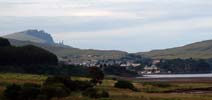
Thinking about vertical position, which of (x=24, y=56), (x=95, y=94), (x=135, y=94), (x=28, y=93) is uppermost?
(x=24, y=56)

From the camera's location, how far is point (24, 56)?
147m

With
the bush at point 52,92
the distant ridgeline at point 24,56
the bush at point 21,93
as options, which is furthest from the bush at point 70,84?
the distant ridgeline at point 24,56

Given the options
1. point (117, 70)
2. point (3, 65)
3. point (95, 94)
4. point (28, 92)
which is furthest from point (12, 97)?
point (117, 70)

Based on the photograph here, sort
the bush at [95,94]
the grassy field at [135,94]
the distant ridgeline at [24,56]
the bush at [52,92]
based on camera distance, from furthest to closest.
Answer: the distant ridgeline at [24,56] → the bush at [52,92] → the bush at [95,94] → the grassy field at [135,94]

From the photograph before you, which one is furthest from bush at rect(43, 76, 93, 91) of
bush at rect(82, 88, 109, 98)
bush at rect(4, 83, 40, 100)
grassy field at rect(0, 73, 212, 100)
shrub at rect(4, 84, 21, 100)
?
shrub at rect(4, 84, 21, 100)

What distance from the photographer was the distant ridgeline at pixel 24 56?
5591 inches

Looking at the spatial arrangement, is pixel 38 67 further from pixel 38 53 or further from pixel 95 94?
pixel 95 94

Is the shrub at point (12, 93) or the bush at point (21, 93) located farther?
the shrub at point (12, 93)

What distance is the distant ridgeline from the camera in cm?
14200

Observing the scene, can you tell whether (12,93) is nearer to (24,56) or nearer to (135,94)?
(135,94)

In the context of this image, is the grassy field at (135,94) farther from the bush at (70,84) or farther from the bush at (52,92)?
the bush at (70,84)

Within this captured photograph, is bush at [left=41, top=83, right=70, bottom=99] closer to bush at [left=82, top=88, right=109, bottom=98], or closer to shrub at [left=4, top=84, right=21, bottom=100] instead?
bush at [left=82, top=88, right=109, bottom=98]

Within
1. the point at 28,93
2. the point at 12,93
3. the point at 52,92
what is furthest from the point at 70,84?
the point at 12,93

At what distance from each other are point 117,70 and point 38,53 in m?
47.6
